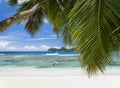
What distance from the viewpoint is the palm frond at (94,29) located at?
2297 mm

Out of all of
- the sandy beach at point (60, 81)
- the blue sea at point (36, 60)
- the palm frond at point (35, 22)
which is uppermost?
the palm frond at point (35, 22)

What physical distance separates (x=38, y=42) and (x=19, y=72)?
1045 mm

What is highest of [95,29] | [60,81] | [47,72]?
[95,29]

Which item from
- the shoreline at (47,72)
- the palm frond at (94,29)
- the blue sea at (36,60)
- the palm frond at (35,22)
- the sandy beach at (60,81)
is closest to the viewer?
the palm frond at (94,29)

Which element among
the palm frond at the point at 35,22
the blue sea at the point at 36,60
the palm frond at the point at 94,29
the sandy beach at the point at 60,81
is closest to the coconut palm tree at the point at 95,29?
the palm frond at the point at 94,29

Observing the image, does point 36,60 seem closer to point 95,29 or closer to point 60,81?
point 60,81

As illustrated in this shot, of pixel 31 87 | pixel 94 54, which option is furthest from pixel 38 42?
pixel 94 54

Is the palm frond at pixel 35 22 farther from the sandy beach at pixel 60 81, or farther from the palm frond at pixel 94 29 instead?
the palm frond at pixel 94 29

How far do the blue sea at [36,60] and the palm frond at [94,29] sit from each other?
544 cm

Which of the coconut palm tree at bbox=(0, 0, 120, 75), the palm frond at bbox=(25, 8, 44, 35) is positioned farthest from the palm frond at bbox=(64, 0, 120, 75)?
the palm frond at bbox=(25, 8, 44, 35)

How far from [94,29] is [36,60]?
19.5 ft

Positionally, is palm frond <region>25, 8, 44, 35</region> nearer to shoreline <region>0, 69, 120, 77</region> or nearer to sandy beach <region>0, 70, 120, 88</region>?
sandy beach <region>0, 70, 120, 88</region>

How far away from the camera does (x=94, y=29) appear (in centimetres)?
231

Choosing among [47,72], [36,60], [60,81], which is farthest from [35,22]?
[36,60]
